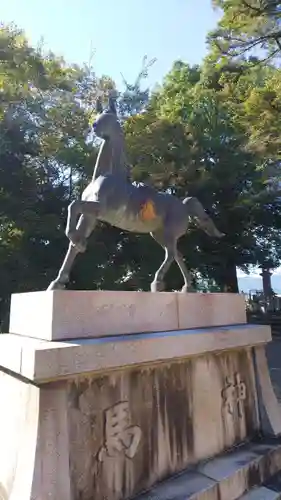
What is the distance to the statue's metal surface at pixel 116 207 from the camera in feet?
10.9

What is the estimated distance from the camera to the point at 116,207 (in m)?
3.50

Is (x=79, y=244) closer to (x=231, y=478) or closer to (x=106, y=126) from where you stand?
(x=106, y=126)

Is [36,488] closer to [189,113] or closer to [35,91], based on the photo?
[35,91]

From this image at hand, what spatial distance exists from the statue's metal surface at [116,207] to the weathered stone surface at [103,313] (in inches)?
12.9

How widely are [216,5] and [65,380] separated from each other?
9.57 m

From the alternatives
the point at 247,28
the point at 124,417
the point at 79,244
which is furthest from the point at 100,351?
the point at 247,28

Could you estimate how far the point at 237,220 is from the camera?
13.1 metres

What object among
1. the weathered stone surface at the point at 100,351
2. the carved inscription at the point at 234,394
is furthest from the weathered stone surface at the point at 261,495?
the weathered stone surface at the point at 100,351

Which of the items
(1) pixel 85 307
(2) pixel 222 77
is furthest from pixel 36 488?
(2) pixel 222 77

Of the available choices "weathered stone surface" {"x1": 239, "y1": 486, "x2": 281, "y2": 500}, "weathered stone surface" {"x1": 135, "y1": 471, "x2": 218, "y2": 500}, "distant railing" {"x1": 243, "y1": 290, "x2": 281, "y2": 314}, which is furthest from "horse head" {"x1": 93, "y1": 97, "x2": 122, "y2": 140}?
"distant railing" {"x1": 243, "y1": 290, "x2": 281, "y2": 314}

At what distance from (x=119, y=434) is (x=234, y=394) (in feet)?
4.96

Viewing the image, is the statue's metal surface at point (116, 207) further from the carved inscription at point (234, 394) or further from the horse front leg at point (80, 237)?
the carved inscription at point (234, 394)

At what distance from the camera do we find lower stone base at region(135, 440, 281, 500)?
9.25ft

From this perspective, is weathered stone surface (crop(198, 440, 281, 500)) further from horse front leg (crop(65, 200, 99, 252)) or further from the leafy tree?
the leafy tree
